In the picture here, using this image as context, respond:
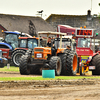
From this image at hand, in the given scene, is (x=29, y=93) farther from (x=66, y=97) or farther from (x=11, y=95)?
(x=66, y=97)

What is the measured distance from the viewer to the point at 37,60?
70.4 feet

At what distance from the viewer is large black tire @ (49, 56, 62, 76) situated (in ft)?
66.7

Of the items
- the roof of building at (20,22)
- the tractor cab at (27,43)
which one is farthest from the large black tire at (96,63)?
the roof of building at (20,22)

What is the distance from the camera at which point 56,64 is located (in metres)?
20.3

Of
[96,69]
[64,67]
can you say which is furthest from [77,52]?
[64,67]

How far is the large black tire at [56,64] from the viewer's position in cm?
2033

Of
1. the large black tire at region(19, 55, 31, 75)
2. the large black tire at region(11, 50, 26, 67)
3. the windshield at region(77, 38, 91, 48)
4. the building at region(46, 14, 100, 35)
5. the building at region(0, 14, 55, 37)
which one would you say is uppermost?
the building at region(46, 14, 100, 35)

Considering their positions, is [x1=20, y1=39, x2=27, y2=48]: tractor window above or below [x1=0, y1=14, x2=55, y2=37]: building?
below

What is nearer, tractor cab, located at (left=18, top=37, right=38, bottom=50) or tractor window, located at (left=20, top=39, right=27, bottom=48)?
tractor cab, located at (left=18, top=37, right=38, bottom=50)

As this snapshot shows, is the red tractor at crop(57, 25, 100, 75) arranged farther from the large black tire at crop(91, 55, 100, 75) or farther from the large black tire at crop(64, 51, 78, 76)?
the large black tire at crop(64, 51, 78, 76)

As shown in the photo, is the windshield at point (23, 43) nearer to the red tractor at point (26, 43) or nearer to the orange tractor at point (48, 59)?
the red tractor at point (26, 43)

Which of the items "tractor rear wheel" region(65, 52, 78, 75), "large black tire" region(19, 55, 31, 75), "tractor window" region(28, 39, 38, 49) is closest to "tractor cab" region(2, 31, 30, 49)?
"tractor window" region(28, 39, 38, 49)

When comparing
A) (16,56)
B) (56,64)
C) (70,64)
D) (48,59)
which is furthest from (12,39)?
(56,64)

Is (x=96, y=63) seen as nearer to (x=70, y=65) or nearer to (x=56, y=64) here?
(x=70, y=65)
